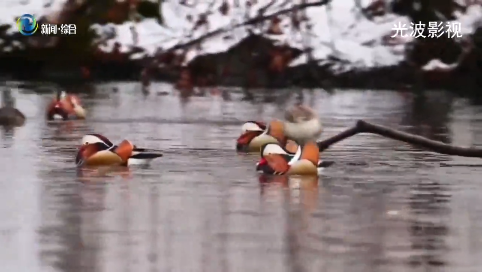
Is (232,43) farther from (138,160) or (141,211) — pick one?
(141,211)

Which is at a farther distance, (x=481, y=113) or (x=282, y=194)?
(x=481, y=113)

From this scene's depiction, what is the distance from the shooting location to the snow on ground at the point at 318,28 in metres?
15.0

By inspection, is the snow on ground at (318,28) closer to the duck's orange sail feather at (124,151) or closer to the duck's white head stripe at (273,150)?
the duck's orange sail feather at (124,151)

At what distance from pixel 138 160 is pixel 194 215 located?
Result: 11.0 ft

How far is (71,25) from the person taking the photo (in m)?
18.6

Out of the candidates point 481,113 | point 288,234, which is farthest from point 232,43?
point 481,113

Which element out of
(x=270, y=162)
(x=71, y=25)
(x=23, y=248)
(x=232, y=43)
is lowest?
(x=23, y=248)

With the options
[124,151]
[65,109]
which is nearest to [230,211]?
[124,151]

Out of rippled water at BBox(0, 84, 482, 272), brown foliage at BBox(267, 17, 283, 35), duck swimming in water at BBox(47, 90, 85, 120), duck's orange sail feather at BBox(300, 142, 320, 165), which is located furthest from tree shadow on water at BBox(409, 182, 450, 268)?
duck swimming in water at BBox(47, 90, 85, 120)

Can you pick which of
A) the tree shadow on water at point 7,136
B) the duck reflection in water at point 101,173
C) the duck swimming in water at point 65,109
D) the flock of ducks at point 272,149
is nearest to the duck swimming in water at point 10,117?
the tree shadow on water at point 7,136

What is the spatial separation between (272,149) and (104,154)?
1.56m

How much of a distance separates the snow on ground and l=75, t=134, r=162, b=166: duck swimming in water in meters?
1.82

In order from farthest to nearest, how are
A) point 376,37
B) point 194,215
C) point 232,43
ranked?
1. point 376,37
2. point 232,43
3. point 194,215

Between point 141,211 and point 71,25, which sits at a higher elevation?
point 71,25
